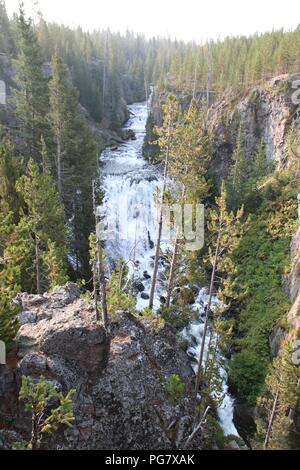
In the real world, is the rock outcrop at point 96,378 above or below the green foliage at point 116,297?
below

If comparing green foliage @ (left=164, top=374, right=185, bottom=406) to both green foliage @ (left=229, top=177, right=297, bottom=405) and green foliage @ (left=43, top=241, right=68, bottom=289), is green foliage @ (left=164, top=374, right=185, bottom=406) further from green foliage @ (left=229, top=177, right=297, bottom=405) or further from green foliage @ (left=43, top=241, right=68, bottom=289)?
green foliage @ (left=43, top=241, right=68, bottom=289)

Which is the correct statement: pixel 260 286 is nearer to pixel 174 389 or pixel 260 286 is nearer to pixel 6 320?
pixel 174 389

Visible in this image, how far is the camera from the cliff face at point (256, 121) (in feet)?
113

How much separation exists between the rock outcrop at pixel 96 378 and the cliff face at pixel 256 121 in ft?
88.0

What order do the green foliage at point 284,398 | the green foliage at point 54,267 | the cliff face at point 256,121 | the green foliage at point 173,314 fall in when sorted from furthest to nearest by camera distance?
the cliff face at point 256,121 → the green foliage at point 173,314 → the green foliage at point 54,267 → the green foliage at point 284,398

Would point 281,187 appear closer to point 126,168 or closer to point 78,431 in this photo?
point 126,168

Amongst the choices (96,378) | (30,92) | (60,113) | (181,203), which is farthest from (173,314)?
(30,92)

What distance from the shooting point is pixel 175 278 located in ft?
69.6

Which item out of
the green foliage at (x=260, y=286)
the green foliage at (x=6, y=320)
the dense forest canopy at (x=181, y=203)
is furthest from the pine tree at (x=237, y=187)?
the green foliage at (x=6, y=320)

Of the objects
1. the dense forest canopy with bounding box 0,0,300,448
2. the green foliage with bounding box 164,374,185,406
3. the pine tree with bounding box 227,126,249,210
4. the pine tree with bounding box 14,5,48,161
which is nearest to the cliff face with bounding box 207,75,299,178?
the dense forest canopy with bounding box 0,0,300,448

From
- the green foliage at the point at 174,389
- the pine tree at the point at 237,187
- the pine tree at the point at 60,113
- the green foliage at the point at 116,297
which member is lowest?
the green foliage at the point at 174,389

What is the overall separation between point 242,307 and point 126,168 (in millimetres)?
25044

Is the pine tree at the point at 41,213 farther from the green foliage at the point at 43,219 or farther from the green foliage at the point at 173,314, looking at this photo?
the green foliage at the point at 173,314
